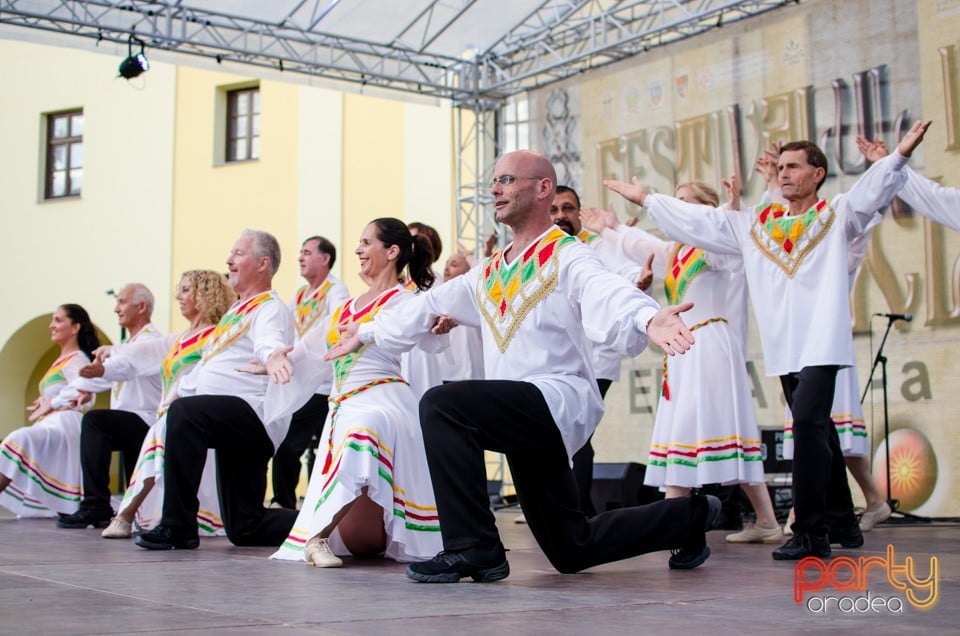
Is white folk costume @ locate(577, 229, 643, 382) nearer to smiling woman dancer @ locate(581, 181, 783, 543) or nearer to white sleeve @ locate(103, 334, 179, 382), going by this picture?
smiling woman dancer @ locate(581, 181, 783, 543)

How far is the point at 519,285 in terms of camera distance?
4098 mm

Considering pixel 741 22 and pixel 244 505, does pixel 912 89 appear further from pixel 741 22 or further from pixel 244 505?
pixel 244 505

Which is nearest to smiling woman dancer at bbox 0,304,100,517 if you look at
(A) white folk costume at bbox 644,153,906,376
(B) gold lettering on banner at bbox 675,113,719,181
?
(B) gold lettering on banner at bbox 675,113,719,181

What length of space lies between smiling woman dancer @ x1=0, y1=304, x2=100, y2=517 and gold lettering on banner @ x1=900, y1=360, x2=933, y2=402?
18.3 ft

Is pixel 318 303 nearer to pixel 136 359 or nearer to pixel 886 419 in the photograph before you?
pixel 136 359

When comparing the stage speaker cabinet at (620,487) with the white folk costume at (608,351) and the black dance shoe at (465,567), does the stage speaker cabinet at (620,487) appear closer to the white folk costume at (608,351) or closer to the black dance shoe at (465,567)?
the white folk costume at (608,351)

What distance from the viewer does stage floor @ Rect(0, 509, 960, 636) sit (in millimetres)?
2855

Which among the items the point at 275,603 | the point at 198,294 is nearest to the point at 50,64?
the point at 198,294

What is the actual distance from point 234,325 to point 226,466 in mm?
729

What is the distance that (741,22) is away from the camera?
353 inches

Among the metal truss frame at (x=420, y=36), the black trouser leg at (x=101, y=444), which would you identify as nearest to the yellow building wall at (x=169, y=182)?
the metal truss frame at (x=420, y=36)

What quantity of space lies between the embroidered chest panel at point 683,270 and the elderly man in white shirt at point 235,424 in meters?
1.88

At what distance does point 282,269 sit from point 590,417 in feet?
38.5

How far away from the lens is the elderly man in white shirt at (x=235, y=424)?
5.37 m
